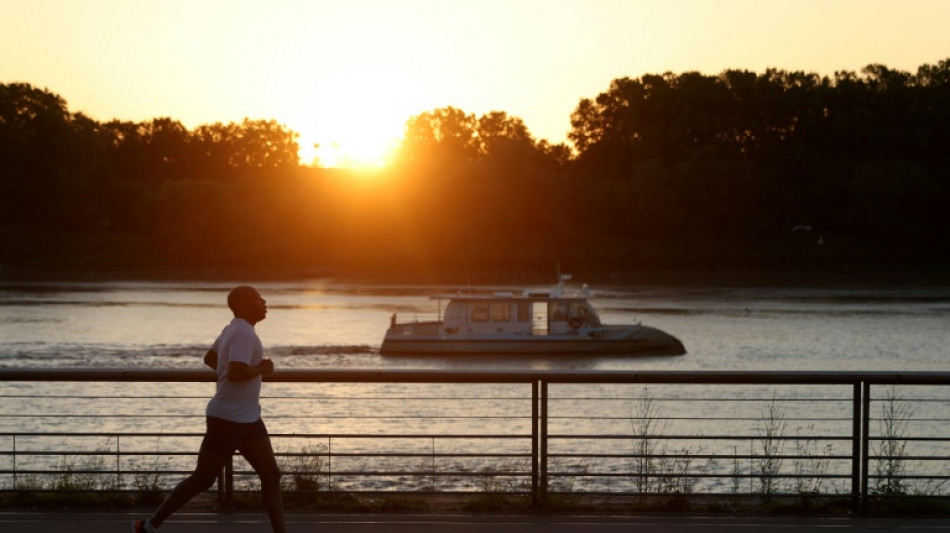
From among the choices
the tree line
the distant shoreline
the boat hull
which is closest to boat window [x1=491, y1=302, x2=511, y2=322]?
the boat hull

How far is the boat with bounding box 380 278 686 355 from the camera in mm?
56594

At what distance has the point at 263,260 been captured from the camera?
384 ft

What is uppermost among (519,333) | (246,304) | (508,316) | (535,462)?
(246,304)

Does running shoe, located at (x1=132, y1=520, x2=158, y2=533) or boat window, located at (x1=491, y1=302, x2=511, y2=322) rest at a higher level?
running shoe, located at (x1=132, y1=520, x2=158, y2=533)

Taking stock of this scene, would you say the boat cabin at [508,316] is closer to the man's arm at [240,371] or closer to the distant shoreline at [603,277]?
the man's arm at [240,371]

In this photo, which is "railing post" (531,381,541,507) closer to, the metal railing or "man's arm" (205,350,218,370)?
the metal railing

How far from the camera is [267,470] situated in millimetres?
8781

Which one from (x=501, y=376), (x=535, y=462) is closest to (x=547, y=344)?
(x=535, y=462)

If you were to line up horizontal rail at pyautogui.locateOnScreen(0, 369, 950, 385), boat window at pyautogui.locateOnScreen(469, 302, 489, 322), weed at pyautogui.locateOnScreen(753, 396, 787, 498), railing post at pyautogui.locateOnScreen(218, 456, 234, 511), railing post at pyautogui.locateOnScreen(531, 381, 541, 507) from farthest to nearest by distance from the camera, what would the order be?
boat window at pyautogui.locateOnScreen(469, 302, 489, 322), weed at pyautogui.locateOnScreen(753, 396, 787, 498), railing post at pyautogui.locateOnScreen(531, 381, 541, 507), railing post at pyautogui.locateOnScreen(218, 456, 234, 511), horizontal rail at pyautogui.locateOnScreen(0, 369, 950, 385)

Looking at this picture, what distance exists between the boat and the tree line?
53903 mm

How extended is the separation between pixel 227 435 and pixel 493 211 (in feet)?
347

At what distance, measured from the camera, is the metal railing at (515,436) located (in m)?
10.2

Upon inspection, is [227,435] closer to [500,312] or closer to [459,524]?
[459,524]

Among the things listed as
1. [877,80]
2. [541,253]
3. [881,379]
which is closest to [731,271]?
[541,253]
